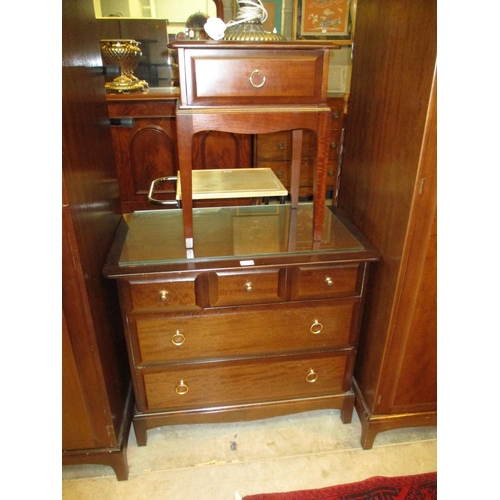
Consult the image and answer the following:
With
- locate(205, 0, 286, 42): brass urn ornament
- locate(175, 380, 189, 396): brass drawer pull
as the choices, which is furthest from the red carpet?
locate(205, 0, 286, 42): brass urn ornament

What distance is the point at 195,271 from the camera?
1074mm

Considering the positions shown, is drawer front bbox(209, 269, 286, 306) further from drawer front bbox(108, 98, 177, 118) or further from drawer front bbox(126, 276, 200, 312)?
drawer front bbox(108, 98, 177, 118)

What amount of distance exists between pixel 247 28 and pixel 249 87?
0.55 feet

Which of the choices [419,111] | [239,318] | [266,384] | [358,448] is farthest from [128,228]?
[358,448]

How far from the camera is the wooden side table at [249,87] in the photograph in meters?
0.96

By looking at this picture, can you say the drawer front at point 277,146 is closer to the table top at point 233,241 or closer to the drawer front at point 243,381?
the table top at point 233,241

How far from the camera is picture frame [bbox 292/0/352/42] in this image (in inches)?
109

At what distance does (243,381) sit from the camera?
1299 mm

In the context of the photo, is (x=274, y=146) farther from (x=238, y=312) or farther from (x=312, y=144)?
(x=238, y=312)

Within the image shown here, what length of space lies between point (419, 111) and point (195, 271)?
0.70 m

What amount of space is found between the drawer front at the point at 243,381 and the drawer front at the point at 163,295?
24 centimetres

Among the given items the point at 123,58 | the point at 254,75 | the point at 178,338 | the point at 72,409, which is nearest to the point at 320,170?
the point at 254,75

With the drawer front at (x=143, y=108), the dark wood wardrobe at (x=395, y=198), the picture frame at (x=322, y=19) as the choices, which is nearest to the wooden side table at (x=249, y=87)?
the dark wood wardrobe at (x=395, y=198)
